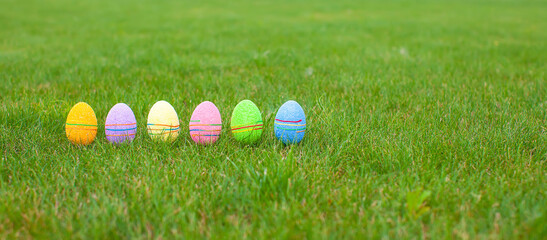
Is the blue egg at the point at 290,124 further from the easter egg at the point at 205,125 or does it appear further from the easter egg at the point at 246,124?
the easter egg at the point at 205,125

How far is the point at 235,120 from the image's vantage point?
212 cm

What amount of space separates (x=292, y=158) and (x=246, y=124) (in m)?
0.43

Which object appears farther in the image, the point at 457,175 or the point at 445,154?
the point at 445,154

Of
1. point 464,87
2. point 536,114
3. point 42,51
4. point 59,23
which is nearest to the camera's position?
point 536,114

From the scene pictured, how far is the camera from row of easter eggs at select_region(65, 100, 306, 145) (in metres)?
2.07

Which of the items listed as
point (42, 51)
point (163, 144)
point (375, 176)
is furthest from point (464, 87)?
point (42, 51)

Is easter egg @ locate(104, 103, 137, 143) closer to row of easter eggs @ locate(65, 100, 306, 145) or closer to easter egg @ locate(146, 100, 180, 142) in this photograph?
row of easter eggs @ locate(65, 100, 306, 145)

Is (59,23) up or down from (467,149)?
up

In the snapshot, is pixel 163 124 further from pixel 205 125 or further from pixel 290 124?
pixel 290 124

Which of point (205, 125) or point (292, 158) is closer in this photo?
point (292, 158)

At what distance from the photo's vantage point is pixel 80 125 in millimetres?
2055

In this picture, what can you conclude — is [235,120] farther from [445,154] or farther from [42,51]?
[42,51]

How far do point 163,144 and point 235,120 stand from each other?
0.43m

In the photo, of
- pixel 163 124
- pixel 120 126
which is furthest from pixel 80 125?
pixel 163 124
